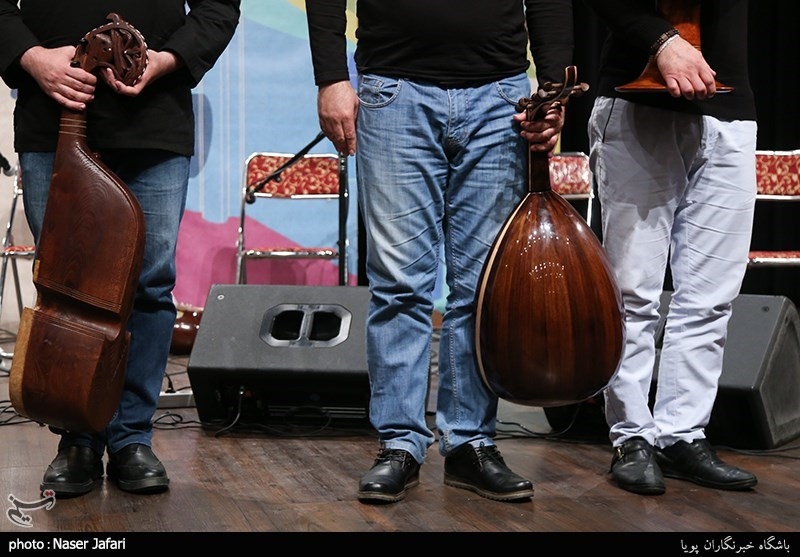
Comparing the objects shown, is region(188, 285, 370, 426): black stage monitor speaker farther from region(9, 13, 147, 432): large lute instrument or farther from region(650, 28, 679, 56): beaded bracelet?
region(650, 28, 679, 56): beaded bracelet

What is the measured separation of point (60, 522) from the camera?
1.91 meters

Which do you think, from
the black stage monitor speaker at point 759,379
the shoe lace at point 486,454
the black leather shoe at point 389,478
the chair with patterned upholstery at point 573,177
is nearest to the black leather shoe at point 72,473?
the black leather shoe at point 389,478

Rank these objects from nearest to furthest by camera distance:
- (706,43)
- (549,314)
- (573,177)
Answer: (549,314)
(706,43)
(573,177)

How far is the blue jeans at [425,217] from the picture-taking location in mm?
2109

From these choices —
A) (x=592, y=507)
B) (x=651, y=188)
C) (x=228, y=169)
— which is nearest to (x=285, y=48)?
(x=228, y=169)

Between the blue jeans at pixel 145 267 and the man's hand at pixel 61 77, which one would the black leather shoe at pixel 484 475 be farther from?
the man's hand at pixel 61 77

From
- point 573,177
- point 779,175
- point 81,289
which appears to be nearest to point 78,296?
point 81,289

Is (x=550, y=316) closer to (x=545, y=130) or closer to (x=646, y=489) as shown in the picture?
(x=545, y=130)

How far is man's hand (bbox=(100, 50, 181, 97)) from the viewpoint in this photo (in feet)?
6.63

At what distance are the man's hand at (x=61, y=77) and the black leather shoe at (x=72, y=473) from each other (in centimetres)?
74

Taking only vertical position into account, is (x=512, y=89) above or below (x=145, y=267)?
above

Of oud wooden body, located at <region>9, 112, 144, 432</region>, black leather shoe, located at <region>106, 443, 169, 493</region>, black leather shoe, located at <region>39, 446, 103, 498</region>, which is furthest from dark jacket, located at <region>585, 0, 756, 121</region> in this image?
black leather shoe, located at <region>39, 446, 103, 498</region>

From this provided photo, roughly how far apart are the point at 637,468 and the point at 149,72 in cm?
139

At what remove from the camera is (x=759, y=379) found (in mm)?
2703
